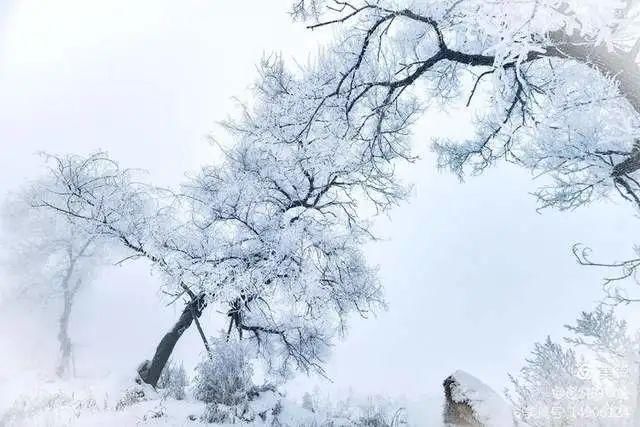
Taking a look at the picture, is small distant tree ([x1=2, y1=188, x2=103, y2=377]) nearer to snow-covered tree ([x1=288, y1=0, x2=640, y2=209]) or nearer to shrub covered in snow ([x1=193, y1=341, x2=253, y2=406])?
shrub covered in snow ([x1=193, y1=341, x2=253, y2=406])

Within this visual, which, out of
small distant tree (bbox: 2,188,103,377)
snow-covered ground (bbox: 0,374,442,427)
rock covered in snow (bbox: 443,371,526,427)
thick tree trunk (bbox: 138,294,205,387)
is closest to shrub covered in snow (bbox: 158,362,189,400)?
thick tree trunk (bbox: 138,294,205,387)

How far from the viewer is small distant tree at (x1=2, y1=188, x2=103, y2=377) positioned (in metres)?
21.3

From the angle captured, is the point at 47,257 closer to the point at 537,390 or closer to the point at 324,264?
the point at 324,264

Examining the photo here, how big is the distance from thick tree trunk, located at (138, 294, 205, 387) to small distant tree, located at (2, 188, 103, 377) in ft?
43.6

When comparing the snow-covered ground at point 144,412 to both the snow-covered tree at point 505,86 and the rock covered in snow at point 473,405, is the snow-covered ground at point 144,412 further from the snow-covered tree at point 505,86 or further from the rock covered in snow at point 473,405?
the snow-covered tree at point 505,86

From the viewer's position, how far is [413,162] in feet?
23.4

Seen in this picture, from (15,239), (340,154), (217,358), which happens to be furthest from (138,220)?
(15,239)

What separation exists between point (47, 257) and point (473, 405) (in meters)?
23.1

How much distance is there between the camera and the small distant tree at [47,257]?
21.3m

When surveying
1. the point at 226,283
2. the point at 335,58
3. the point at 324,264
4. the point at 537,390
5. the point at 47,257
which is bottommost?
the point at 537,390

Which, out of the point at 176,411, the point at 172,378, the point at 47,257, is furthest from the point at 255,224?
the point at 47,257

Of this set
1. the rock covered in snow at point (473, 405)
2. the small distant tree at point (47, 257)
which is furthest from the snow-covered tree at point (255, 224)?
the small distant tree at point (47, 257)

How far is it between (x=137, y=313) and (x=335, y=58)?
3770cm

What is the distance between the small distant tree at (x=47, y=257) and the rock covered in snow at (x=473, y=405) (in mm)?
18952
